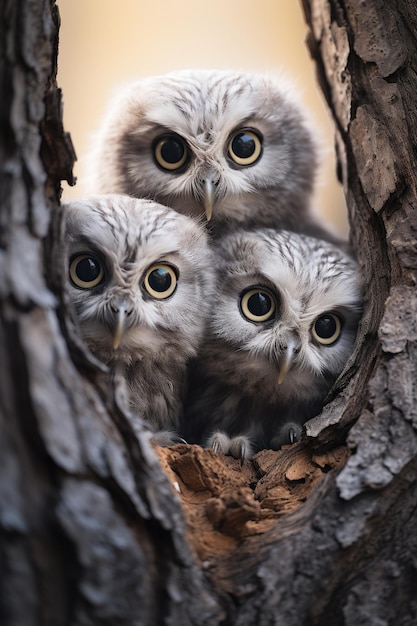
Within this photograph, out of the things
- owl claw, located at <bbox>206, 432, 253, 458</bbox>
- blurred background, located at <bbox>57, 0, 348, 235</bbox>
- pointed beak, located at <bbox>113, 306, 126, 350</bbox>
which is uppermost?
blurred background, located at <bbox>57, 0, 348, 235</bbox>

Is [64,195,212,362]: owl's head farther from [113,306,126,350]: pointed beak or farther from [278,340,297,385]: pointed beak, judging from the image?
[278,340,297,385]: pointed beak

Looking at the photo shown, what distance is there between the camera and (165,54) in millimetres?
3658

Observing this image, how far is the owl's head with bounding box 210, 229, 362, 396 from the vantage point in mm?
2209

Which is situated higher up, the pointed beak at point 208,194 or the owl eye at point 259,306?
the pointed beak at point 208,194

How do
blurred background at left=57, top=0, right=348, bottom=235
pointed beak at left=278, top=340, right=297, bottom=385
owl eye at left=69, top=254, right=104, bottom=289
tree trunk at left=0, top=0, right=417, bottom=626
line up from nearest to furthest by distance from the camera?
tree trunk at left=0, top=0, right=417, bottom=626 < owl eye at left=69, top=254, right=104, bottom=289 < pointed beak at left=278, top=340, right=297, bottom=385 < blurred background at left=57, top=0, right=348, bottom=235

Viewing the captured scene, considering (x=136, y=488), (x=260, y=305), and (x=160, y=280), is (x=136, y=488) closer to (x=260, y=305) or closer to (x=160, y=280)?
(x=160, y=280)

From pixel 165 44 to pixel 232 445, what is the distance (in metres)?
2.41

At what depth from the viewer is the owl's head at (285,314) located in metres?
2.21

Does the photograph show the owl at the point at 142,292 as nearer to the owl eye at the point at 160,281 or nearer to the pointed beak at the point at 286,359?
the owl eye at the point at 160,281

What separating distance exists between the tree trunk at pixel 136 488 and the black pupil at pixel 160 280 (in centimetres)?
52

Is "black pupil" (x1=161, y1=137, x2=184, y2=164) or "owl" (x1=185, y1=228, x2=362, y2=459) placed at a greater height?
"black pupil" (x1=161, y1=137, x2=184, y2=164)

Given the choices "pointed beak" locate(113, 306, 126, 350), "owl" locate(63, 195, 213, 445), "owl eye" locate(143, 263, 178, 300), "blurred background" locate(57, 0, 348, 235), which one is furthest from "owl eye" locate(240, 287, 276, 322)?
"blurred background" locate(57, 0, 348, 235)

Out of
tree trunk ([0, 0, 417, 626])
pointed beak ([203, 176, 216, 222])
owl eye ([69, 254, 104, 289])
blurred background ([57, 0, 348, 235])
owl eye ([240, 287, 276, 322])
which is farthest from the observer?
blurred background ([57, 0, 348, 235])

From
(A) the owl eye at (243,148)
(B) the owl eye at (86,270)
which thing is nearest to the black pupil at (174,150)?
(A) the owl eye at (243,148)
